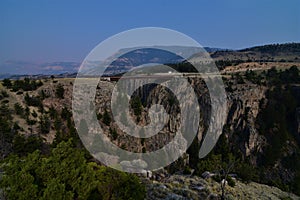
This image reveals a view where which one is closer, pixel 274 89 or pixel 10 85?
pixel 10 85

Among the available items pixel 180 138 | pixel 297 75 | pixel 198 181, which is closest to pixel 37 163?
pixel 198 181

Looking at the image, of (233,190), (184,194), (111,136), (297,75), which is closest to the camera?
(184,194)

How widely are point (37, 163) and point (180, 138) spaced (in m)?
42.9

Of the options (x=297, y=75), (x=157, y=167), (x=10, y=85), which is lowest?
(x=157, y=167)

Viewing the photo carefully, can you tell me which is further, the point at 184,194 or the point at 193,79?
the point at 193,79

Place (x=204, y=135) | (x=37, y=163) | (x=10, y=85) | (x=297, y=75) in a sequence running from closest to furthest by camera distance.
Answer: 1. (x=37, y=163)
2. (x=10, y=85)
3. (x=204, y=135)
4. (x=297, y=75)

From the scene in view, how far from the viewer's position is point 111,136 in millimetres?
44562

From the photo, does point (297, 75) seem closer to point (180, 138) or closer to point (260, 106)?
point (260, 106)

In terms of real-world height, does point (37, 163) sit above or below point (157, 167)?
above

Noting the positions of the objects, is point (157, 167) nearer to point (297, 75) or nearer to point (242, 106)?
point (242, 106)

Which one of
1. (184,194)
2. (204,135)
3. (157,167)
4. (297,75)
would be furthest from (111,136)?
(297,75)

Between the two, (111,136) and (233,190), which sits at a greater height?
(111,136)

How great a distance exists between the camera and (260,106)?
6781 centimetres

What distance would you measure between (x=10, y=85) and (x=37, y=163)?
1441 inches
